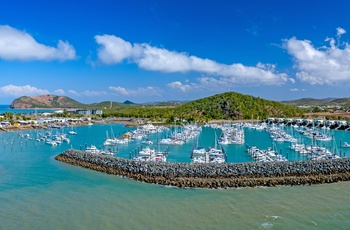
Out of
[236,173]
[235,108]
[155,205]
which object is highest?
[235,108]

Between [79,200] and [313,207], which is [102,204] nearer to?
[79,200]

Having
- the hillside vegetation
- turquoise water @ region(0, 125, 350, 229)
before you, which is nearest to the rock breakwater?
turquoise water @ region(0, 125, 350, 229)

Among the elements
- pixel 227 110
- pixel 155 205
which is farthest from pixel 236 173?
pixel 227 110

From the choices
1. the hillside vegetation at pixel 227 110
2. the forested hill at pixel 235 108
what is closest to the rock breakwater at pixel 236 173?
the hillside vegetation at pixel 227 110

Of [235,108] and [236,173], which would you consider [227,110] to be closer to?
[235,108]

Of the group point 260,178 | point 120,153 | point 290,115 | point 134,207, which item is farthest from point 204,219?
point 290,115

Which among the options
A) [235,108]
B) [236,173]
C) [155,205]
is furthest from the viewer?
[235,108]

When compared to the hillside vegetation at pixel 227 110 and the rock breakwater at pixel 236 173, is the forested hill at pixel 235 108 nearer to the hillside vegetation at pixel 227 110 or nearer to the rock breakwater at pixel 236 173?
the hillside vegetation at pixel 227 110
